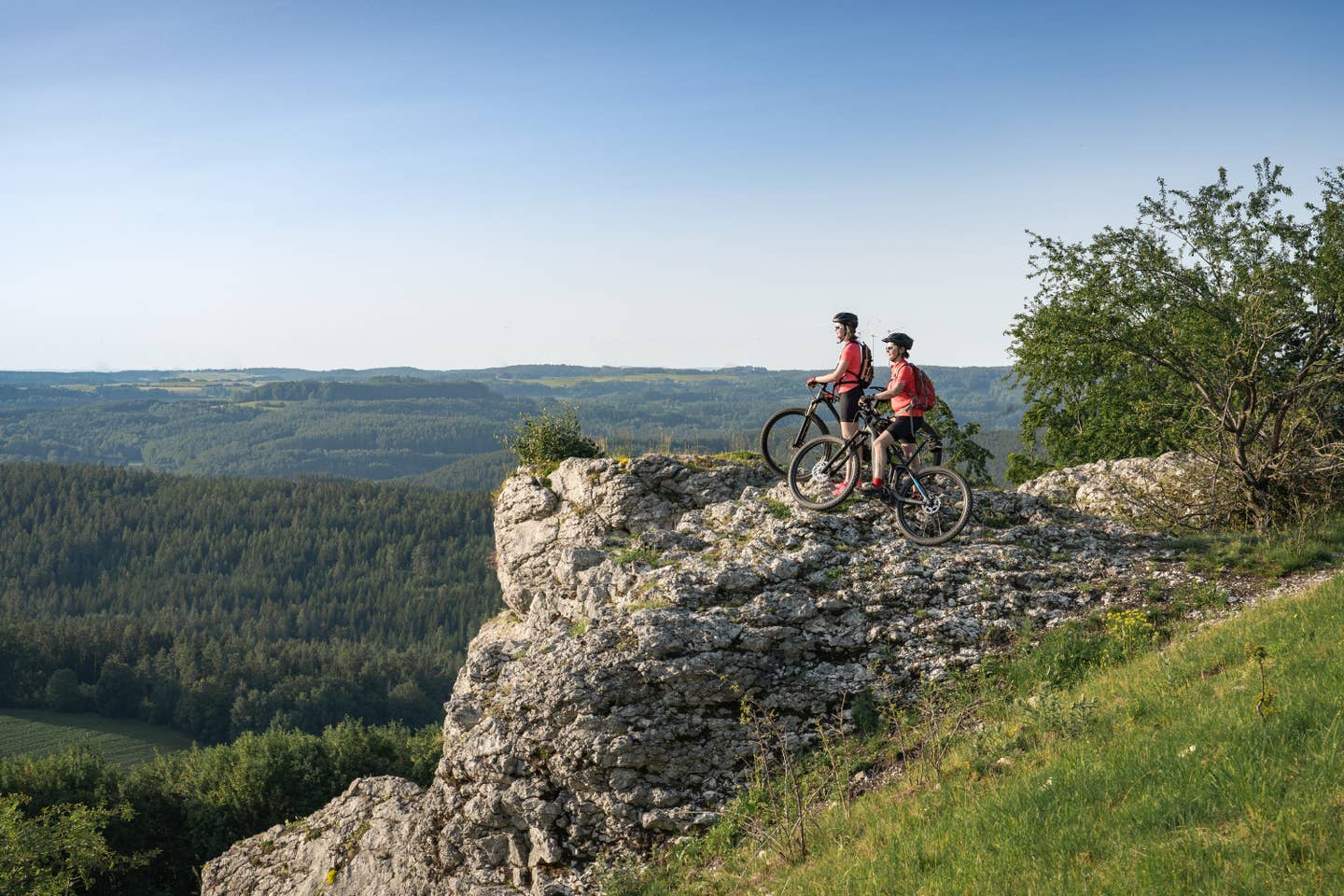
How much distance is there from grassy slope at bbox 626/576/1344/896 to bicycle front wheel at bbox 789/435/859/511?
16.5 ft

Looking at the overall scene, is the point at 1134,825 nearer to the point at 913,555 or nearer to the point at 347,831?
the point at 913,555

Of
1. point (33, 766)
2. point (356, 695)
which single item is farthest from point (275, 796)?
point (356, 695)

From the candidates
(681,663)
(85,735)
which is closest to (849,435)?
(681,663)

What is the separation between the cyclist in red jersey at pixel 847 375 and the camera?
13.8 m

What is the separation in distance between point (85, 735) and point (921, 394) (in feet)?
415

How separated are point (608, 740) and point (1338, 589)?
28.4ft

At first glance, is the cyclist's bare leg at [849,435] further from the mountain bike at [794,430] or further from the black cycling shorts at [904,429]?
the black cycling shorts at [904,429]

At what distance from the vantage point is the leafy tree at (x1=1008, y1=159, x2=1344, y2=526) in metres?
15.3

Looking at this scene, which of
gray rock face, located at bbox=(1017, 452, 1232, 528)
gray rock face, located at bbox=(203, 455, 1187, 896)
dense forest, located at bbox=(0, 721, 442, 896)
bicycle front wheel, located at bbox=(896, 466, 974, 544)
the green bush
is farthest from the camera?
dense forest, located at bbox=(0, 721, 442, 896)

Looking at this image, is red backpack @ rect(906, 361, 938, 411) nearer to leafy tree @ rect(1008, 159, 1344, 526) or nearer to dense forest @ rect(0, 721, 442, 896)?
leafy tree @ rect(1008, 159, 1344, 526)

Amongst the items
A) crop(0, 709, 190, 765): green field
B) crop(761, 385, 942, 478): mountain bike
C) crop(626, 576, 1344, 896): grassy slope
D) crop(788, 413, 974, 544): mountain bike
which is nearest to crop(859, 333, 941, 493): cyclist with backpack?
crop(788, 413, 974, 544): mountain bike

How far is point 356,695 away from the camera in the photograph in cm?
12825

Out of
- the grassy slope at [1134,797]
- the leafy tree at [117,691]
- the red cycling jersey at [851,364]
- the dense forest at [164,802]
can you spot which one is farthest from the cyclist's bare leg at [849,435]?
the leafy tree at [117,691]

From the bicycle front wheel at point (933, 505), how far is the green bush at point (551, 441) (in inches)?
308
